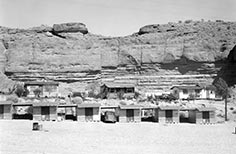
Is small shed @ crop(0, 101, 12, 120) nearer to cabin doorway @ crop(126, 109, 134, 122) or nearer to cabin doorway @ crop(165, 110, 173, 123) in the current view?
cabin doorway @ crop(126, 109, 134, 122)

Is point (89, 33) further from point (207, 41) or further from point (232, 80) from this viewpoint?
point (232, 80)

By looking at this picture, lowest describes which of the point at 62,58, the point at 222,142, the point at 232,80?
the point at 222,142

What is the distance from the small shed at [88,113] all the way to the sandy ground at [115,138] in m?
2.16

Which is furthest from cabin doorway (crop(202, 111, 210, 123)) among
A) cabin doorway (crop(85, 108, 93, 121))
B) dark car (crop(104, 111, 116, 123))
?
cabin doorway (crop(85, 108, 93, 121))

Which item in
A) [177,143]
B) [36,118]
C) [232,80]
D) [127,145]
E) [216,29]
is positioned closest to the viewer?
[127,145]

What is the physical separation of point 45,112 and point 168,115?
13.9 m

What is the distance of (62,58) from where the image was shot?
74875 mm

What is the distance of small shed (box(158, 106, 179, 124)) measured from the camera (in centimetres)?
3909

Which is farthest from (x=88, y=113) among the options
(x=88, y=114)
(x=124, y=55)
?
(x=124, y=55)

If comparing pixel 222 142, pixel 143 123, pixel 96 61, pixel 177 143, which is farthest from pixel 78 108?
pixel 96 61

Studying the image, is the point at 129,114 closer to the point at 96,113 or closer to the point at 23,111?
the point at 96,113

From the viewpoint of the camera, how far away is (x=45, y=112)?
125 ft

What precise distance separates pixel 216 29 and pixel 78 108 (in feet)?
166

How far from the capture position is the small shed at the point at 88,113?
3825cm
